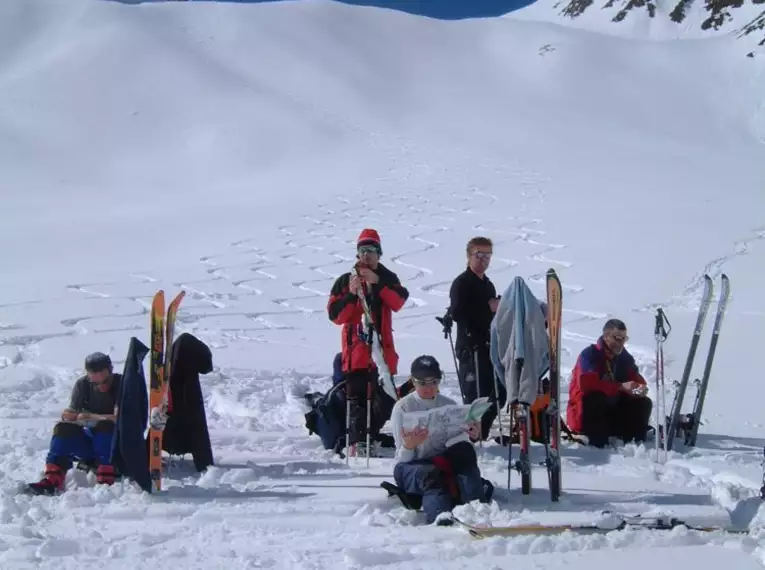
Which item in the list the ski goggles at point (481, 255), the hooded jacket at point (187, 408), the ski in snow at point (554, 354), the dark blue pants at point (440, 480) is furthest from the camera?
the ski goggles at point (481, 255)

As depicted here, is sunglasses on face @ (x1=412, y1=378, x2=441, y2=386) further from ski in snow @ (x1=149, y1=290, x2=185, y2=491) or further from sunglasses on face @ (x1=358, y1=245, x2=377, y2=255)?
ski in snow @ (x1=149, y1=290, x2=185, y2=491)

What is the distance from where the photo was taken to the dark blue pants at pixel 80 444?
5.12m

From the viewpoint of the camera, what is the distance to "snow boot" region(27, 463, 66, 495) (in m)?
4.87

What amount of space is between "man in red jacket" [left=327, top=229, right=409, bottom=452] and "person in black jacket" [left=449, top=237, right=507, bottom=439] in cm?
42

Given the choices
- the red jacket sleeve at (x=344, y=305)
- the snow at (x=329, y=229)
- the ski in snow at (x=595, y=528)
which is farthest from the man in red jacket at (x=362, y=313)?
the ski in snow at (x=595, y=528)

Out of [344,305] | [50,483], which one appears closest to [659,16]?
[344,305]

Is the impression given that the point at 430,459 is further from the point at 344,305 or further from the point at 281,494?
the point at 344,305

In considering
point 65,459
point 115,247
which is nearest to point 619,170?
point 115,247

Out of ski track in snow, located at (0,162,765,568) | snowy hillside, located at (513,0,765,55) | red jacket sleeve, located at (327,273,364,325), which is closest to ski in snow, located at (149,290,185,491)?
ski track in snow, located at (0,162,765,568)

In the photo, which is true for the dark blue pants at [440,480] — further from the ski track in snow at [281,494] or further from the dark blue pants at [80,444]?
the dark blue pants at [80,444]

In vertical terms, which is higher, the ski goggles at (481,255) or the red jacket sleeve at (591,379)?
the ski goggles at (481,255)

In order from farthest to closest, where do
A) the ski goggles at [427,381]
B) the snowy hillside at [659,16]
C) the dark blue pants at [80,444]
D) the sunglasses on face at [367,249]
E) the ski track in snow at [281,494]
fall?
1. the snowy hillside at [659,16]
2. the sunglasses on face at [367,249]
3. the dark blue pants at [80,444]
4. the ski goggles at [427,381]
5. the ski track in snow at [281,494]

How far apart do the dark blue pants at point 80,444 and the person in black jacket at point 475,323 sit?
Result: 249cm

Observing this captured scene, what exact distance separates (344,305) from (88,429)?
1.89m
